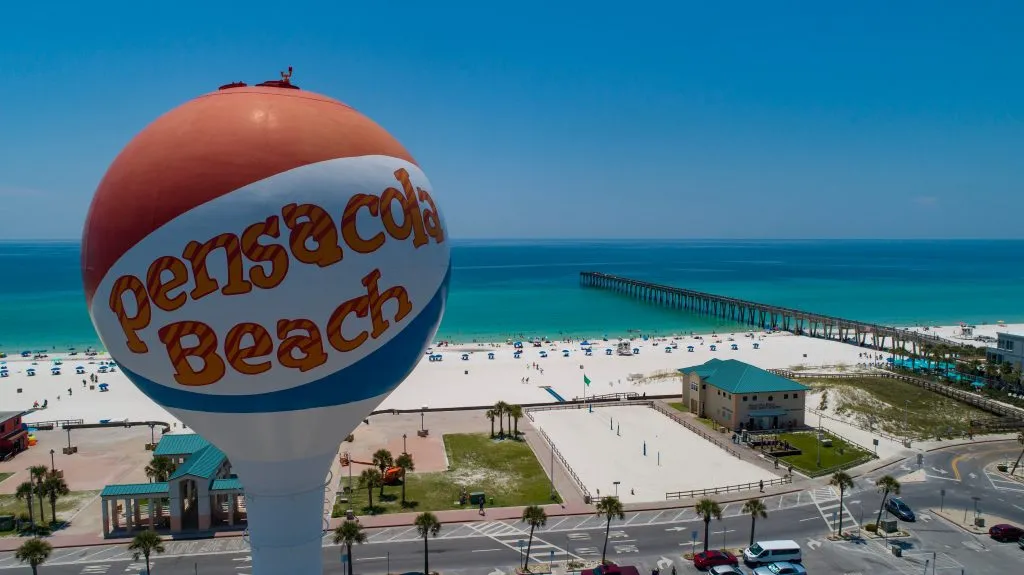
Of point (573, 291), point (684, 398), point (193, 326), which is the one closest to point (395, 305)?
point (193, 326)

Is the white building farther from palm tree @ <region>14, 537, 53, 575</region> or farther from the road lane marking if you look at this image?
palm tree @ <region>14, 537, 53, 575</region>

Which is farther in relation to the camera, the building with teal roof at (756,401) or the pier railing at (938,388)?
the pier railing at (938,388)

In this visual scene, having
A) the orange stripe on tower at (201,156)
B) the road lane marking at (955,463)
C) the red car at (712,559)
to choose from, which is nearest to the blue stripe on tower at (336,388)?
the orange stripe on tower at (201,156)

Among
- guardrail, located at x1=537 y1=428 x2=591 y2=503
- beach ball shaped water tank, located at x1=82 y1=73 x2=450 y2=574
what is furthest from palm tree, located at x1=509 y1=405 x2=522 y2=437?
beach ball shaped water tank, located at x1=82 y1=73 x2=450 y2=574

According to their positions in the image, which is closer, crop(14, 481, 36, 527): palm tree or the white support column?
the white support column

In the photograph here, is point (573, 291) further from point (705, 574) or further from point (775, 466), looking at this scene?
point (705, 574)

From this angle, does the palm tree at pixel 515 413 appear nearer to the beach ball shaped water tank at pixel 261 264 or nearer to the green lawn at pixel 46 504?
the green lawn at pixel 46 504
